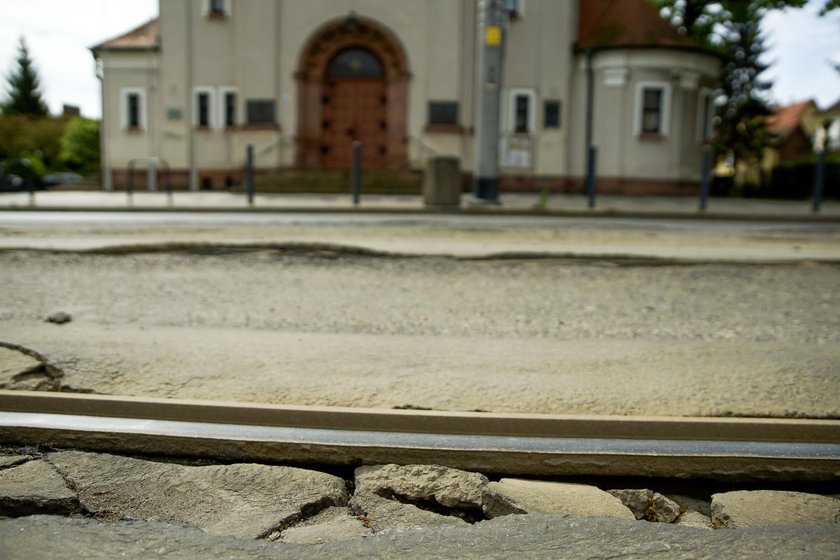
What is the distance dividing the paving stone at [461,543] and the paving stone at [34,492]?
13 centimetres

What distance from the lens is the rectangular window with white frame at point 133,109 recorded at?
27469mm

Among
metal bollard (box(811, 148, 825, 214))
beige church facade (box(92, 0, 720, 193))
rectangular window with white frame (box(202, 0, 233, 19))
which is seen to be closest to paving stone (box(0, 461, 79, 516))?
metal bollard (box(811, 148, 825, 214))

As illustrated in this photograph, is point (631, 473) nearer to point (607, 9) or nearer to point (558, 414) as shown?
point (558, 414)

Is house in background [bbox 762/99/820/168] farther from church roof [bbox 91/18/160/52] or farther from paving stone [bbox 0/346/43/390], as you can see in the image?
paving stone [bbox 0/346/43/390]

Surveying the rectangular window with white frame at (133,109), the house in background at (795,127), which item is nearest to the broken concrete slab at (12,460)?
the rectangular window with white frame at (133,109)

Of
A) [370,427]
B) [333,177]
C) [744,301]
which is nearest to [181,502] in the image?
[370,427]

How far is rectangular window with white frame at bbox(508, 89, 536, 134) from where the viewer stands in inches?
1037

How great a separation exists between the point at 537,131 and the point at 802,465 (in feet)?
79.4

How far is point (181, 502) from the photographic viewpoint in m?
2.74

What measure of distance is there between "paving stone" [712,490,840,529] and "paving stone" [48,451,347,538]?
1.40 metres

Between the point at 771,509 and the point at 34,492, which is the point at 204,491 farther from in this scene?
the point at 771,509

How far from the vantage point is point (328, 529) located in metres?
2.54

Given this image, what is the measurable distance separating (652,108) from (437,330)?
22.7 m

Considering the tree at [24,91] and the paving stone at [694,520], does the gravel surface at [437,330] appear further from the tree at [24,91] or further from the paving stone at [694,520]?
the tree at [24,91]
